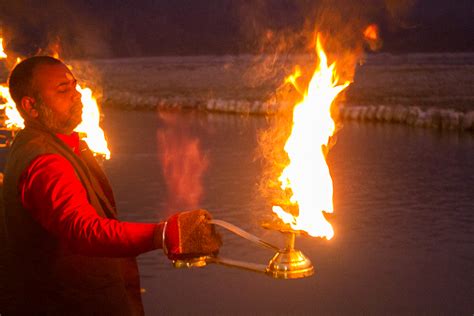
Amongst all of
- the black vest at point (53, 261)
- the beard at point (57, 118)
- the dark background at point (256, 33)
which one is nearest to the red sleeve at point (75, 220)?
the black vest at point (53, 261)

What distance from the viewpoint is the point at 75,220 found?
2535 millimetres

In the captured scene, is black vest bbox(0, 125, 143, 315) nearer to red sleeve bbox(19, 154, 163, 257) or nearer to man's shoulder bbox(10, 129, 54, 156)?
man's shoulder bbox(10, 129, 54, 156)

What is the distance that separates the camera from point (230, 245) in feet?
28.6

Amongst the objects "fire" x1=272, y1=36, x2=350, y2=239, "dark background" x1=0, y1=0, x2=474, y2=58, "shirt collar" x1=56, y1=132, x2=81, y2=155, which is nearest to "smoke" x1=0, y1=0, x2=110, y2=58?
"dark background" x1=0, y1=0, x2=474, y2=58

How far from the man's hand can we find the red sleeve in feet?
0.12

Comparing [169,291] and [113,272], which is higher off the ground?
[113,272]

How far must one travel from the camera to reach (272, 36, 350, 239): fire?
2.88m

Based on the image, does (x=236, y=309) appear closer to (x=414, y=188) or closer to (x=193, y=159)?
(x=414, y=188)

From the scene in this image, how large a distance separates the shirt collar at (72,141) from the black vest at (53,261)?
45 mm

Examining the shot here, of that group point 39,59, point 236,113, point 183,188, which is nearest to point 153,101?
point 236,113

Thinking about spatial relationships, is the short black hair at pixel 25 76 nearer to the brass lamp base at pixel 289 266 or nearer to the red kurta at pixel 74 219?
the red kurta at pixel 74 219

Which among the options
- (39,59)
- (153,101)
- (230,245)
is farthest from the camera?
(153,101)

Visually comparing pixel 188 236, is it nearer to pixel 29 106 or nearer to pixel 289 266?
pixel 289 266

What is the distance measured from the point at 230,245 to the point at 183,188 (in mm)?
3679
